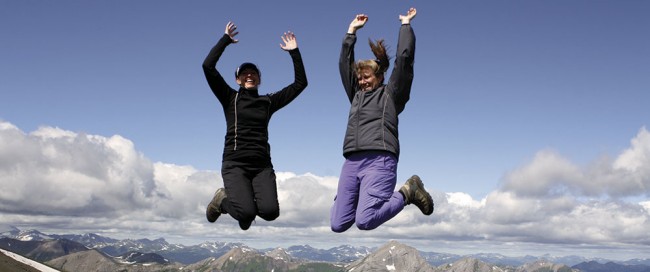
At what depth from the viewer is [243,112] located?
1138 centimetres

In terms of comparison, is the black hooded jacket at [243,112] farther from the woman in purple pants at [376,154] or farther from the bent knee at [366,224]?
the bent knee at [366,224]

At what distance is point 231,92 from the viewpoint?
460 inches

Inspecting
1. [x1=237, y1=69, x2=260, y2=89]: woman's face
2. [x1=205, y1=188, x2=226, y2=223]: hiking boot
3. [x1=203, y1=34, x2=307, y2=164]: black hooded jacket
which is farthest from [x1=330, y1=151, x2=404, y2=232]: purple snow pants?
[x1=237, y1=69, x2=260, y2=89]: woman's face

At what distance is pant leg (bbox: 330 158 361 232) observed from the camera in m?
10.4

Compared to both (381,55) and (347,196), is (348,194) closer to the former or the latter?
(347,196)

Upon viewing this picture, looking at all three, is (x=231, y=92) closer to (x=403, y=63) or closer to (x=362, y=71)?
(x=362, y=71)

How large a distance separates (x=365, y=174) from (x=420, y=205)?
144cm

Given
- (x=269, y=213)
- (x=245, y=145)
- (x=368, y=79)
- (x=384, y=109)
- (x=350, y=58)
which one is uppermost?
(x=350, y=58)

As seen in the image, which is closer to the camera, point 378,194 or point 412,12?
point 378,194

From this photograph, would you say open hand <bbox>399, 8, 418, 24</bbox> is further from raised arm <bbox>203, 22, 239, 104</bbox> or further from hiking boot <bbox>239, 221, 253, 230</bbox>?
hiking boot <bbox>239, 221, 253, 230</bbox>

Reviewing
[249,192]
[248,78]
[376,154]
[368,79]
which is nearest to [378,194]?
[376,154]

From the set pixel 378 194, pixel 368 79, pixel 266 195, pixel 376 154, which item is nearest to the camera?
pixel 378 194

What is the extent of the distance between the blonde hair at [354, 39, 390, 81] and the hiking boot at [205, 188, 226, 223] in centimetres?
400

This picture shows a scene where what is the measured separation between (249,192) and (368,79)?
3.45 m
